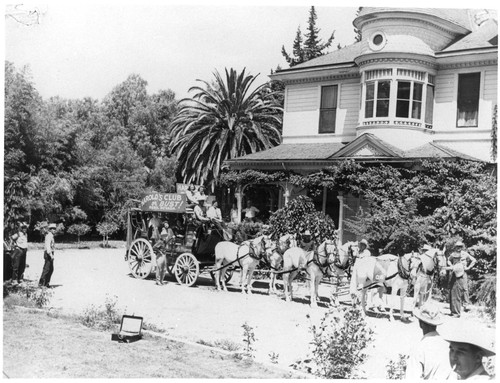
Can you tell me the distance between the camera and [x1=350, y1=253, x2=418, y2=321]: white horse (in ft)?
35.8

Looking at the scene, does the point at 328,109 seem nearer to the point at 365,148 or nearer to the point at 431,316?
the point at 365,148

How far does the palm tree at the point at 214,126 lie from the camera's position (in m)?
14.9

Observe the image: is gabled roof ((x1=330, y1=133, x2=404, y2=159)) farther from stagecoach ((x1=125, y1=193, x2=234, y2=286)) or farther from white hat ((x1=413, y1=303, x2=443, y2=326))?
white hat ((x1=413, y1=303, x2=443, y2=326))

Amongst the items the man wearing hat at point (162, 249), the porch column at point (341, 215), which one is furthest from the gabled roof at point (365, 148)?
the man wearing hat at point (162, 249)

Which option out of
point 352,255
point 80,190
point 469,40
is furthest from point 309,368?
point 80,190

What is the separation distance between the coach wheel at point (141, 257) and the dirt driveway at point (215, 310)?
0.94 feet

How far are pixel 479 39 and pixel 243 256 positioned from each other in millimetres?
9851

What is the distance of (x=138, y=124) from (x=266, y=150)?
616 cm

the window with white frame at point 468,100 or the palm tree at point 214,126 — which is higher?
the window with white frame at point 468,100

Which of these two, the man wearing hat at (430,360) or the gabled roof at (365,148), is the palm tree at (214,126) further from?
the man wearing hat at (430,360)

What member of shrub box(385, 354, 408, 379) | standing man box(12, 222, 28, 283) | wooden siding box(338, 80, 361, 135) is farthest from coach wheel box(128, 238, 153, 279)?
wooden siding box(338, 80, 361, 135)

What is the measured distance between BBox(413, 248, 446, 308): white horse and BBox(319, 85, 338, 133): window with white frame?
29.2ft

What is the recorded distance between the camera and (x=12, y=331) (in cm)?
899

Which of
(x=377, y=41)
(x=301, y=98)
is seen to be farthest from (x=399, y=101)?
(x=301, y=98)
